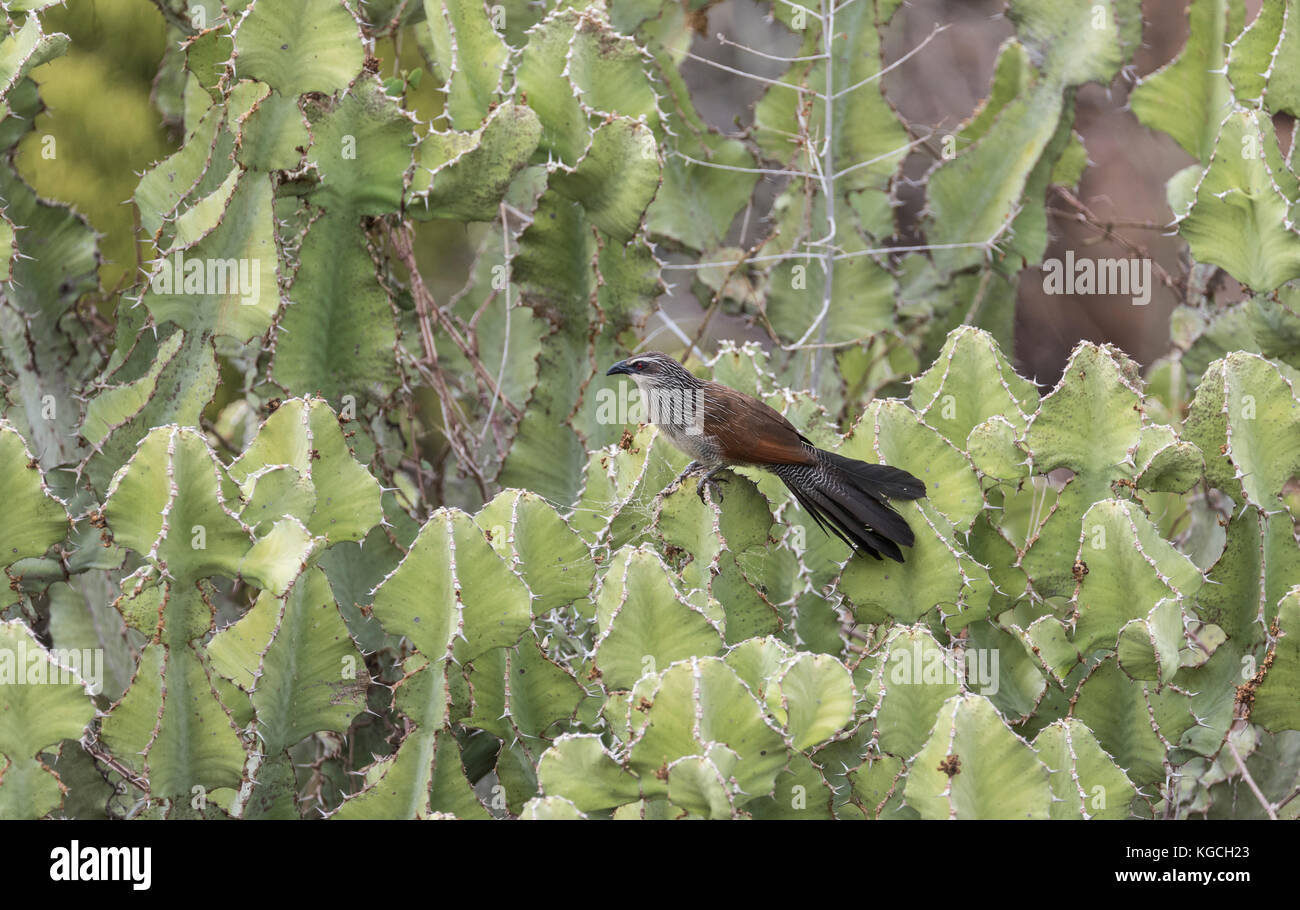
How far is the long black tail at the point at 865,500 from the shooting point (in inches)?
87.6

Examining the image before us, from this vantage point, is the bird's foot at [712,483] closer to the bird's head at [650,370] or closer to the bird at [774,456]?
the bird at [774,456]

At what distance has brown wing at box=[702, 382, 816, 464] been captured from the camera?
239 centimetres

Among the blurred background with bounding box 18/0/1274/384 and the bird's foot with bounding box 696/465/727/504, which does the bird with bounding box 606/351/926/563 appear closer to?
the bird's foot with bounding box 696/465/727/504

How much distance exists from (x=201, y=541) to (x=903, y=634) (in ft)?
3.40

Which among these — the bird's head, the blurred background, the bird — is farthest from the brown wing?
the blurred background

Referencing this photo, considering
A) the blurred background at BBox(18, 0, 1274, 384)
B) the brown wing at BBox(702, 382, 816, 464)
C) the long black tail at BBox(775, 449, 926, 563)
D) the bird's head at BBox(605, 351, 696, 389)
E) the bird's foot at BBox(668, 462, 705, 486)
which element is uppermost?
the blurred background at BBox(18, 0, 1274, 384)

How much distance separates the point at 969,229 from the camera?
136 inches

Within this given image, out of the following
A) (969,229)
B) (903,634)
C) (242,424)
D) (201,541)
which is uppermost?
(969,229)

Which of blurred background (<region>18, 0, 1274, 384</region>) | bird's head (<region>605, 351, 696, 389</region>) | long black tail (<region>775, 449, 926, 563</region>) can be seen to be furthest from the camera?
blurred background (<region>18, 0, 1274, 384</region>)

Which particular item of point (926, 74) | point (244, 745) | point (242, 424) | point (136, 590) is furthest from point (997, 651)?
point (926, 74)

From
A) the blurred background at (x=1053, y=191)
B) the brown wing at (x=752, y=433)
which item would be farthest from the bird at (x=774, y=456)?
the blurred background at (x=1053, y=191)

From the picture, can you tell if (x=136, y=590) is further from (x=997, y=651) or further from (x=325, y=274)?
(x=997, y=651)

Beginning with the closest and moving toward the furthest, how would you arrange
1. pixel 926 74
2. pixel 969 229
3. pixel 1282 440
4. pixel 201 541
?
1. pixel 201 541
2. pixel 1282 440
3. pixel 969 229
4. pixel 926 74

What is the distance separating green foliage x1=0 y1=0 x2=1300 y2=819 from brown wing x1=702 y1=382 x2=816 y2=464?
0.26ft
